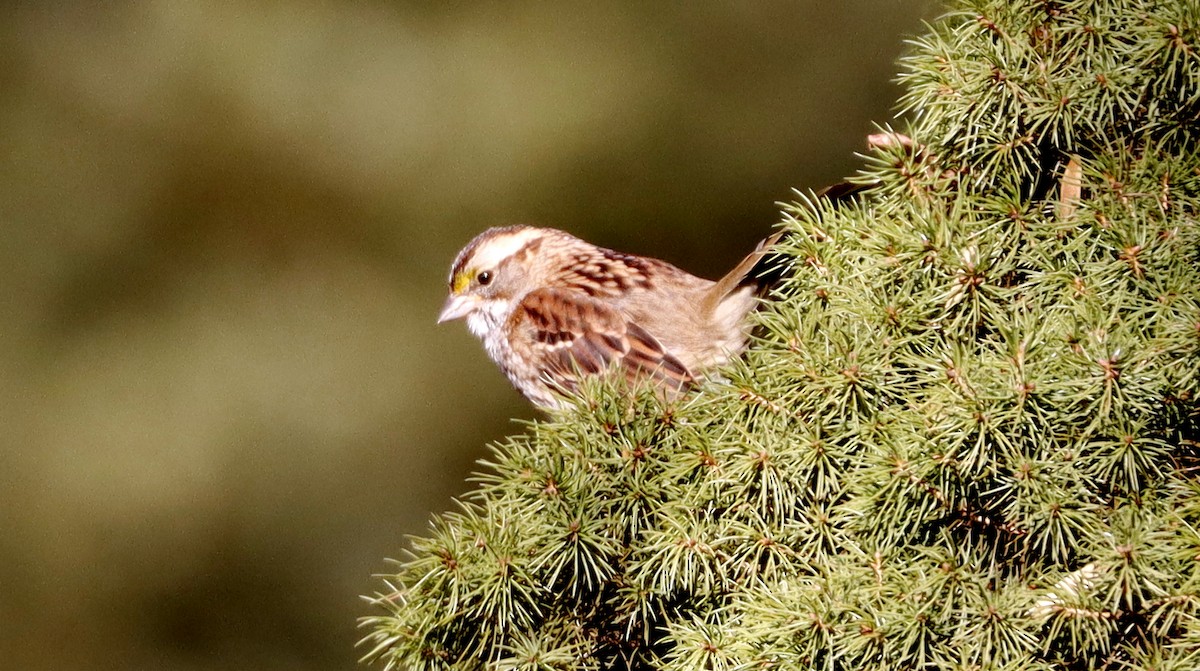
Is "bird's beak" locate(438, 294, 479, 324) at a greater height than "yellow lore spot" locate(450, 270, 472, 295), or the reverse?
"yellow lore spot" locate(450, 270, 472, 295)

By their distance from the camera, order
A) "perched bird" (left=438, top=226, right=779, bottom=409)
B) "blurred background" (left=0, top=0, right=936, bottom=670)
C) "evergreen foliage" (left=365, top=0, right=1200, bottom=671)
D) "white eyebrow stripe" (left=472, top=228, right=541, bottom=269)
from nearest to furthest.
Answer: "evergreen foliage" (left=365, top=0, right=1200, bottom=671) → "perched bird" (left=438, top=226, right=779, bottom=409) → "white eyebrow stripe" (left=472, top=228, right=541, bottom=269) → "blurred background" (left=0, top=0, right=936, bottom=670)

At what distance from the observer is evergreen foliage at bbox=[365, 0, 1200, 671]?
155cm

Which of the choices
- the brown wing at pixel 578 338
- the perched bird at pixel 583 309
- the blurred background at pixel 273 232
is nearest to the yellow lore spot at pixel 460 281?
the perched bird at pixel 583 309

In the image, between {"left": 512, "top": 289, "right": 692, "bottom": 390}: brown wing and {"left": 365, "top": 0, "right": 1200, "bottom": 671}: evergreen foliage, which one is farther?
{"left": 512, "top": 289, "right": 692, "bottom": 390}: brown wing

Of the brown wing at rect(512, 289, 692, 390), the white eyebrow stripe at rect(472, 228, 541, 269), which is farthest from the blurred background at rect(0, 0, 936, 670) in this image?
the brown wing at rect(512, 289, 692, 390)

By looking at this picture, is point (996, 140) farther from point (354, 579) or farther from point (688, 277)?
point (354, 579)

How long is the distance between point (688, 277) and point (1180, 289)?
1.66m

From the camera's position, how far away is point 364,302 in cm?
590

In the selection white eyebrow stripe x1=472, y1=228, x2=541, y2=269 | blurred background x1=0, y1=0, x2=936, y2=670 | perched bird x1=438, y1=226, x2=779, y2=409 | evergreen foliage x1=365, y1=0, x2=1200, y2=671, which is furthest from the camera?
blurred background x1=0, y1=0, x2=936, y2=670

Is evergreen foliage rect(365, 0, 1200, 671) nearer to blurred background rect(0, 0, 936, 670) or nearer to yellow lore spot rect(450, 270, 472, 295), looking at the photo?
yellow lore spot rect(450, 270, 472, 295)

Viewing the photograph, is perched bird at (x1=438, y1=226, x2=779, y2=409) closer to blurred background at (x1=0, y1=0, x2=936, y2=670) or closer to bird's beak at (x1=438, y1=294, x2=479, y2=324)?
bird's beak at (x1=438, y1=294, x2=479, y2=324)

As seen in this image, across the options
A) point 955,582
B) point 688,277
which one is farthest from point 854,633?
point 688,277

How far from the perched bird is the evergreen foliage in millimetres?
642

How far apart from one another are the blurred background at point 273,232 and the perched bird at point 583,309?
2223 mm
